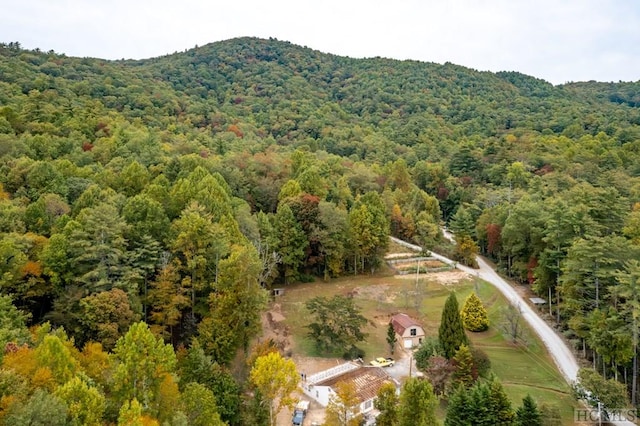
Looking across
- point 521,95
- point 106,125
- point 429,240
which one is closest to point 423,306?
point 429,240

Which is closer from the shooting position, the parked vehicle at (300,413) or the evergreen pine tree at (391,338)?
the parked vehicle at (300,413)

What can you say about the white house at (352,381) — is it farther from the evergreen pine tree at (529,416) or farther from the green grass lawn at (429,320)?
the evergreen pine tree at (529,416)

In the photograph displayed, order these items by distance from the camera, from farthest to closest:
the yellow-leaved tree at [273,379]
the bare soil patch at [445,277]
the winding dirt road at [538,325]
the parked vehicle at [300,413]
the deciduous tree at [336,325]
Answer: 1. the bare soil patch at [445,277]
2. the deciduous tree at [336,325]
3. the winding dirt road at [538,325]
4. the parked vehicle at [300,413]
5. the yellow-leaved tree at [273,379]

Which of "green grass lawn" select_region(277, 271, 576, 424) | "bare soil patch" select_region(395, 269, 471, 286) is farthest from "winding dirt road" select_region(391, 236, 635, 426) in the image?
"bare soil patch" select_region(395, 269, 471, 286)

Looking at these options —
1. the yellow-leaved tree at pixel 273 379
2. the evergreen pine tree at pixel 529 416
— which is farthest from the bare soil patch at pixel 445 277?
the yellow-leaved tree at pixel 273 379

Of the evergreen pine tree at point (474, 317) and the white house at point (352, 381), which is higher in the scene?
the evergreen pine tree at point (474, 317)

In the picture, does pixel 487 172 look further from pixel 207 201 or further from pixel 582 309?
pixel 207 201
